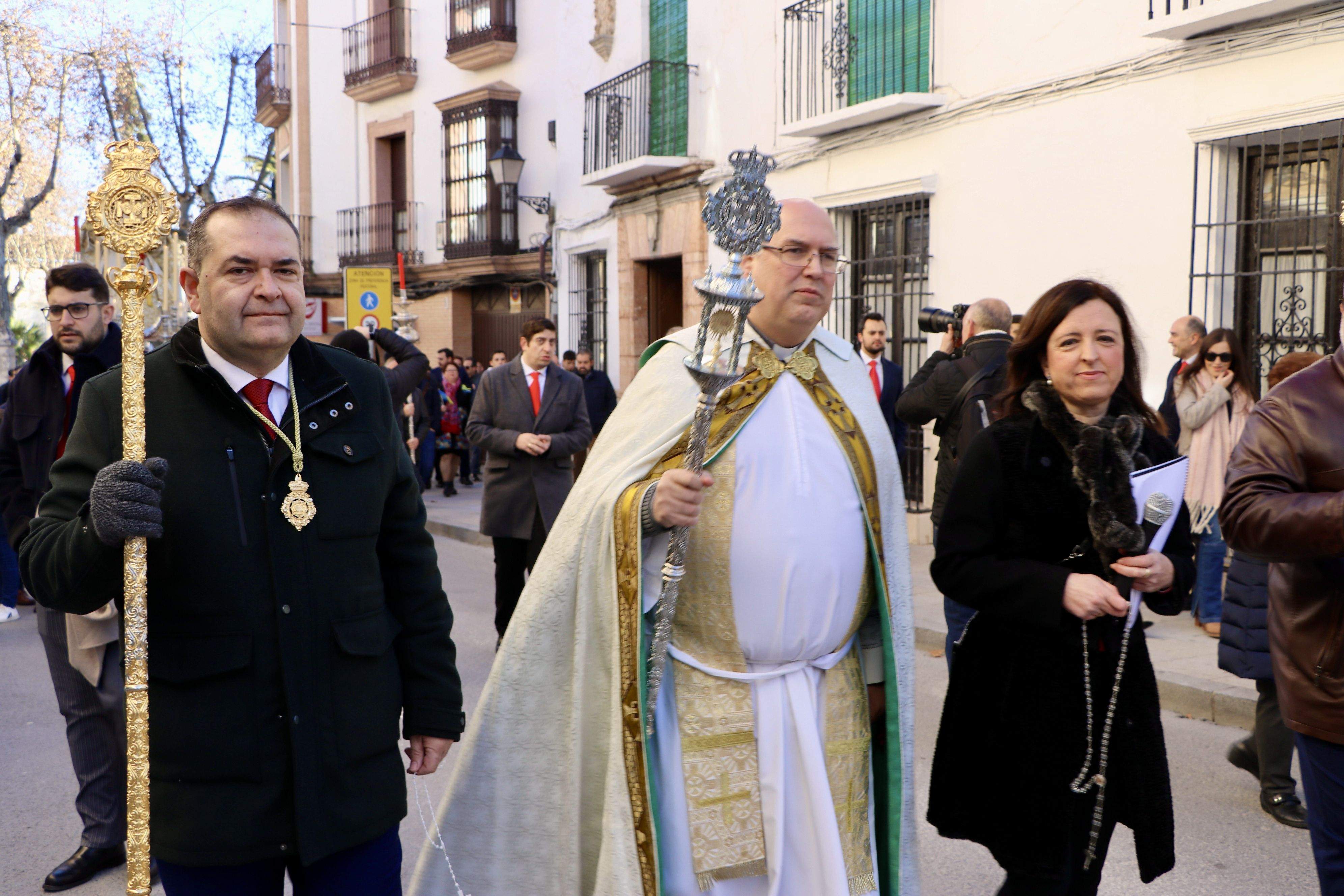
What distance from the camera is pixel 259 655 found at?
93.4 inches

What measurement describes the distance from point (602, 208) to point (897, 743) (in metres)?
15.9

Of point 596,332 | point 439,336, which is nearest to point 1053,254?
point 596,332

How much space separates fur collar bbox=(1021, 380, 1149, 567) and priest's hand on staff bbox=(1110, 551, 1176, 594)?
32 mm

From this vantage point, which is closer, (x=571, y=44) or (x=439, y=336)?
(x=571, y=44)

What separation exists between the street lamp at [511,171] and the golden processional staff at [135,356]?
1780 centimetres

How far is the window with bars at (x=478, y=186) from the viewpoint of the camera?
21.4 m

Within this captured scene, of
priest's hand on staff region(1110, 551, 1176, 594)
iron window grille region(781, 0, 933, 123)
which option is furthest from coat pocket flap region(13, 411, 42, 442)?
iron window grille region(781, 0, 933, 123)

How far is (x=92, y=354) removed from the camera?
4879mm

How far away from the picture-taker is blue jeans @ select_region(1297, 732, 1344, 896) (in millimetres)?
2803

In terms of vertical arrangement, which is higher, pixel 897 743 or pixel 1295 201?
pixel 1295 201

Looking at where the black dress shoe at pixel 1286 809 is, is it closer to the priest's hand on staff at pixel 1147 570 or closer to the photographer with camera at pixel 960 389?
the photographer with camera at pixel 960 389

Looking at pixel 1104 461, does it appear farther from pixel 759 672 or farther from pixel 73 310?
pixel 73 310

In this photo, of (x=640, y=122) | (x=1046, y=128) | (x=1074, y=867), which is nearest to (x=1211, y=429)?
(x=1046, y=128)

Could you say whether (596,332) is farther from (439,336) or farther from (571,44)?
(439,336)
